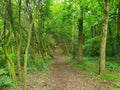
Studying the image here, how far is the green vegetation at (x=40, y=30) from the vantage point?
9328 mm

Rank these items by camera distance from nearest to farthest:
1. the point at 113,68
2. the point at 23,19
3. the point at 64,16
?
the point at 113,68
the point at 23,19
the point at 64,16

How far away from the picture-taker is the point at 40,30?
77.2ft

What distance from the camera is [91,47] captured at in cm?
2766

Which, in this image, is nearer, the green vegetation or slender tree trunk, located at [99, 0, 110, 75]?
the green vegetation

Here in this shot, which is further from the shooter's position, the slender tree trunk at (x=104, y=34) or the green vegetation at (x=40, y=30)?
the slender tree trunk at (x=104, y=34)

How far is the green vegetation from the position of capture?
9328 millimetres

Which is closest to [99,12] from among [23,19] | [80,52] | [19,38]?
[80,52]

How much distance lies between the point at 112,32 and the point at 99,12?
26.0 feet

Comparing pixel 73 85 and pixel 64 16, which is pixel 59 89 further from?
pixel 64 16

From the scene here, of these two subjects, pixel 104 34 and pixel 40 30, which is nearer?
pixel 104 34

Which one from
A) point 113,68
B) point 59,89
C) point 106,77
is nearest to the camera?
point 59,89

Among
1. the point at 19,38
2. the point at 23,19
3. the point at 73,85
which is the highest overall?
the point at 23,19

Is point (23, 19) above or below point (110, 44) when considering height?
above

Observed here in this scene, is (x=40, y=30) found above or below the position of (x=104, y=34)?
above
